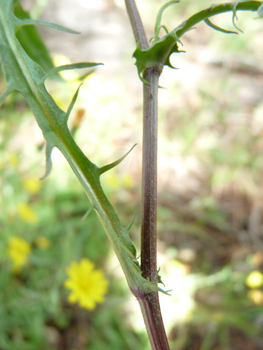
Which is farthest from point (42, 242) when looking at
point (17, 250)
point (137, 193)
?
point (137, 193)

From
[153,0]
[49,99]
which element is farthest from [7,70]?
[153,0]

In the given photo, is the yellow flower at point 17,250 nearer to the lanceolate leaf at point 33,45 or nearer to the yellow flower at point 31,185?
the yellow flower at point 31,185

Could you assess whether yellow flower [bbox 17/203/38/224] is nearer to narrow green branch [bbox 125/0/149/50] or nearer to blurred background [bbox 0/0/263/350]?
blurred background [bbox 0/0/263/350]

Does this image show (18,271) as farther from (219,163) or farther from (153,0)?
(153,0)

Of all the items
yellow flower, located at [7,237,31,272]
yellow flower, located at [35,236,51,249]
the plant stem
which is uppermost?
yellow flower, located at [35,236,51,249]

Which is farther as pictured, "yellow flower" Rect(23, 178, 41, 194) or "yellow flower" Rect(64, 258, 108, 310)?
"yellow flower" Rect(23, 178, 41, 194)

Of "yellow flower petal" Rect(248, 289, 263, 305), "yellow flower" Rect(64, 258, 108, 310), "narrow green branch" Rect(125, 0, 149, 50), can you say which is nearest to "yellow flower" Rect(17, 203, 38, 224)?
"yellow flower" Rect(64, 258, 108, 310)
